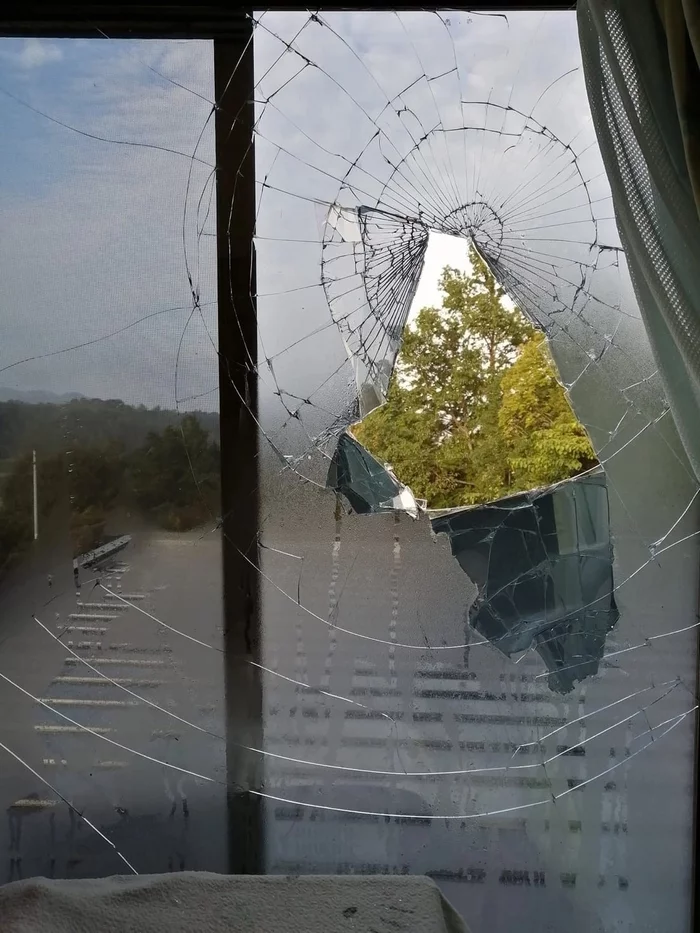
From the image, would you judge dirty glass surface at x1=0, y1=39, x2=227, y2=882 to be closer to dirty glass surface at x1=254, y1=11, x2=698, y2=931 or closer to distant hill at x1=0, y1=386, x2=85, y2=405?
distant hill at x1=0, y1=386, x2=85, y2=405

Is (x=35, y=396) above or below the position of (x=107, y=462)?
above

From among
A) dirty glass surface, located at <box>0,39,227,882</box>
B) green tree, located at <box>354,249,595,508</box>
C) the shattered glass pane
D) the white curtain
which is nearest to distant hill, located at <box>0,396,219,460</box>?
dirty glass surface, located at <box>0,39,227,882</box>

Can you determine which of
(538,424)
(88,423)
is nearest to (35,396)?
(88,423)

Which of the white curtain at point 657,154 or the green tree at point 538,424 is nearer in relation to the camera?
the white curtain at point 657,154

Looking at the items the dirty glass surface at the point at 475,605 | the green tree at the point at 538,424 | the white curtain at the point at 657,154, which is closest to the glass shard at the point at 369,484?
the dirty glass surface at the point at 475,605

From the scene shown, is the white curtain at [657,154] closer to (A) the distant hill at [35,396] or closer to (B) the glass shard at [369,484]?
(B) the glass shard at [369,484]

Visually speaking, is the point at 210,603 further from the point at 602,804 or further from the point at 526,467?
the point at 602,804

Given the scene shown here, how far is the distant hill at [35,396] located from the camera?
1088 mm

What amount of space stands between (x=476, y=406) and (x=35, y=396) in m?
0.74

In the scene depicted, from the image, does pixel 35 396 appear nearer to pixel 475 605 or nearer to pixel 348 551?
pixel 348 551

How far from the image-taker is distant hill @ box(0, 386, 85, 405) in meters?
1.09

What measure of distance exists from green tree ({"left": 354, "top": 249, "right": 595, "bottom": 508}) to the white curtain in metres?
0.20

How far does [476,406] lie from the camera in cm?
108

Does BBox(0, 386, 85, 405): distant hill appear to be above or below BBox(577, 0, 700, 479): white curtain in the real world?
below
